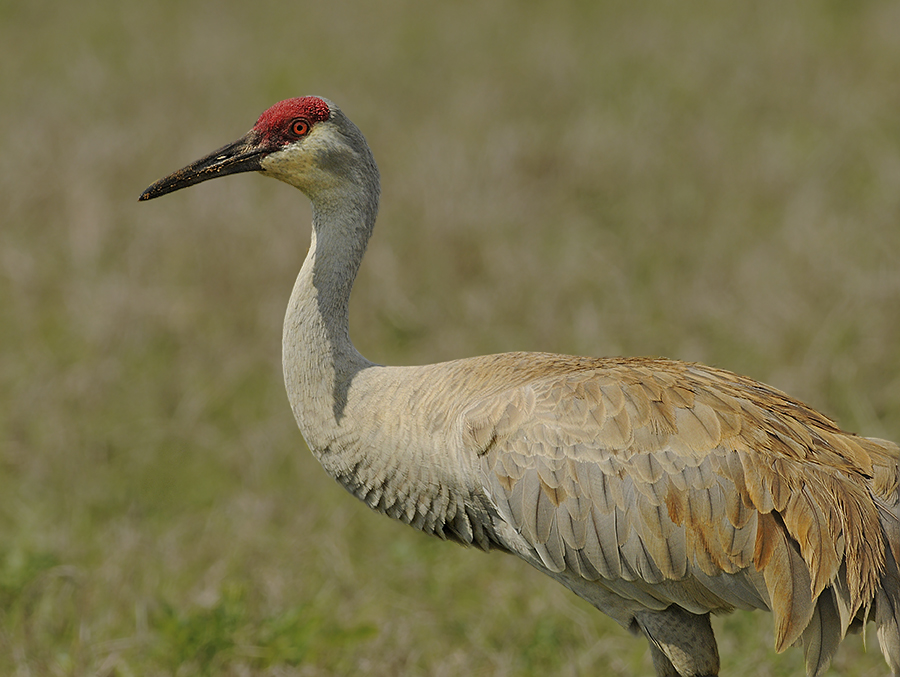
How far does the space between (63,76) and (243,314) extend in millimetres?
4755

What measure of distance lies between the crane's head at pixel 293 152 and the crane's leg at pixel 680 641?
184cm

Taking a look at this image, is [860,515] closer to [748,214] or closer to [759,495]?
[759,495]

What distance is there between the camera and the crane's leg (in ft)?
10.4

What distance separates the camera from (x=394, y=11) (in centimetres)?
1095

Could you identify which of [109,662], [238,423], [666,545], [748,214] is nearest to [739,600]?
[666,545]

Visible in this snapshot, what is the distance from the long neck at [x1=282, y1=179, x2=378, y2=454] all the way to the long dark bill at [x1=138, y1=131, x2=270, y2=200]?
0.26m

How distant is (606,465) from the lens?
3.07 meters

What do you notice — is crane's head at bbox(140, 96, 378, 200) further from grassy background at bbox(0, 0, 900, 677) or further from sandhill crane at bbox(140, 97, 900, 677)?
grassy background at bbox(0, 0, 900, 677)

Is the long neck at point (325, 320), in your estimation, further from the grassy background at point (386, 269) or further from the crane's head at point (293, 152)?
the grassy background at point (386, 269)

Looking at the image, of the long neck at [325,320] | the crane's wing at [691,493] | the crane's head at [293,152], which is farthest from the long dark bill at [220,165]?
the crane's wing at [691,493]

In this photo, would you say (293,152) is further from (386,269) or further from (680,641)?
(386,269)

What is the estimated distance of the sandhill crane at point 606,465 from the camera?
2990 millimetres

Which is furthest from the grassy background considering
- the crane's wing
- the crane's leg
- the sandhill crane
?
the crane's wing

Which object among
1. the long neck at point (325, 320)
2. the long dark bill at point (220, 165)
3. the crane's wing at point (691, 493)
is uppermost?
the long dark bill at point (220, 165)
